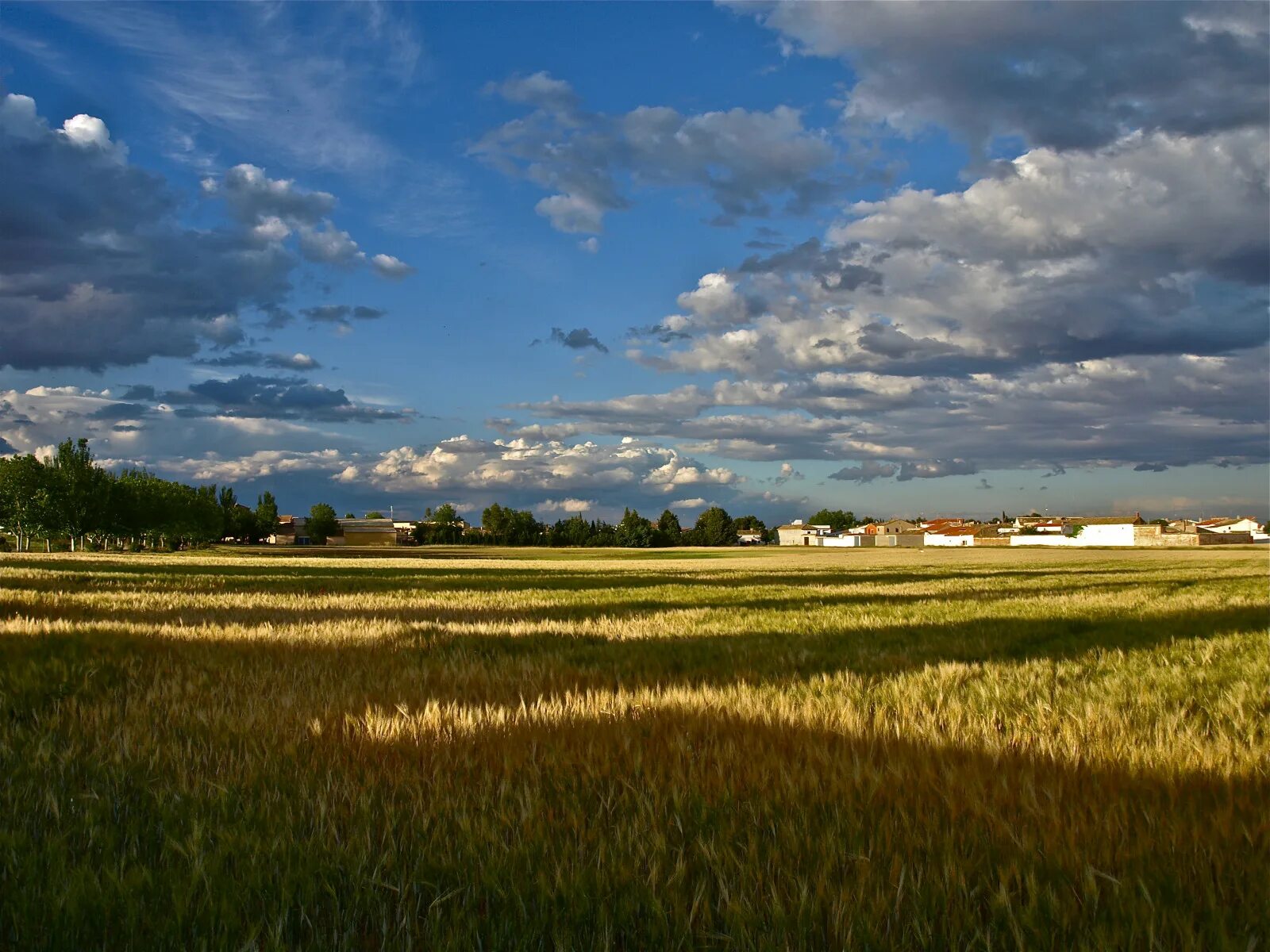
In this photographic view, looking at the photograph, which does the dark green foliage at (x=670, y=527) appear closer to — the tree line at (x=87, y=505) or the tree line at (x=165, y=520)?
the tree line at (x=165, y=520)

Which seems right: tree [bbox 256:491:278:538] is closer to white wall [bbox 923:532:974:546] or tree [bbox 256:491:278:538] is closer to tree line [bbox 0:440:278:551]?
tree line [bbox 0:440:278:551]

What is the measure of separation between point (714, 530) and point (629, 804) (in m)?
189

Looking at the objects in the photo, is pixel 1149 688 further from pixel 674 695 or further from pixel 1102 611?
pixel 1102 611

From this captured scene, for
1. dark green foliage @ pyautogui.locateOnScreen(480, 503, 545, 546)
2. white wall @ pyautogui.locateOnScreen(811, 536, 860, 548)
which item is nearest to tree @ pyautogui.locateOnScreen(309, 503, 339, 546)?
dark green foliage @ pyautogui.locateOnScreen(480, 503, 545, 546)

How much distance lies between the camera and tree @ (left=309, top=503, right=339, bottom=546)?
190250 mm

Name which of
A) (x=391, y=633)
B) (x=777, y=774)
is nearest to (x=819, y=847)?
(x=777, y=774)

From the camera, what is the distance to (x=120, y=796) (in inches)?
135

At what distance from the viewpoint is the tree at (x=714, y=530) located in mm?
189500

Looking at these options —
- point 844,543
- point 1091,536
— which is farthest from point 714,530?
point 1091,536

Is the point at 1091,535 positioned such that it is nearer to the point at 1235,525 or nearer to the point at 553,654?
the point at 1235,525

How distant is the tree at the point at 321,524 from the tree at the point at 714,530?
88933 millimetres

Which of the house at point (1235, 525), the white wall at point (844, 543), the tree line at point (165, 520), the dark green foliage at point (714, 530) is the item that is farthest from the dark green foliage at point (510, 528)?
the house at point (1235, 525)

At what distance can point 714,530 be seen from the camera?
191000 mm

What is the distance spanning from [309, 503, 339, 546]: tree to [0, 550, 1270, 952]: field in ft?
644
